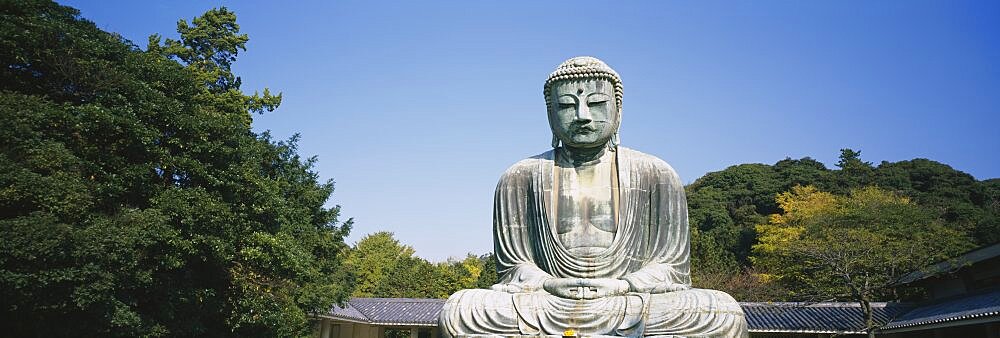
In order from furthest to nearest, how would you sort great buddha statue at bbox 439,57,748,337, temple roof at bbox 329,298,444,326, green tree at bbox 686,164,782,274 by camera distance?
green tree at bbox 686,164,782,274
temple roof at bbox 329,298,444,326
great buddha statue at bbox 439,57,748,337

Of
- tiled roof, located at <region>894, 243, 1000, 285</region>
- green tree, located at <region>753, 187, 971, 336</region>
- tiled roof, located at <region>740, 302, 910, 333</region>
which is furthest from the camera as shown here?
tiled roof, located at <region>740, 302, 910, 333</region>

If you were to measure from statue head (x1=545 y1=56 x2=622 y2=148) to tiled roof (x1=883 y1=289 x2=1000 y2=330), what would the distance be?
15769 millimetres

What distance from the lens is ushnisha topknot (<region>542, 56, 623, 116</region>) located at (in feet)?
23.9

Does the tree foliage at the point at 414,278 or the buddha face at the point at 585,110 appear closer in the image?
the buddha face at the point at 585,110

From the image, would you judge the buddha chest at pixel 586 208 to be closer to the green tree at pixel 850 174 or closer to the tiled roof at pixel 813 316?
the tiled roof at pixel 813 316

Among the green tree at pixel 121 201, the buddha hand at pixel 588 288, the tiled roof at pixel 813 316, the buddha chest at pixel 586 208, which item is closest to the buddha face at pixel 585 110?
the buddha chest at pixel 586 208

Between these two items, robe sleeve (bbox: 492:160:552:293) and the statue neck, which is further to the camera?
the statue neck

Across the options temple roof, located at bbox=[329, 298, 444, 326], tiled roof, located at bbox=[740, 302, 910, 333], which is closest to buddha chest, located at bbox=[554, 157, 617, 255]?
tiled roof, located at bbox=[740, 302, 910, 333]

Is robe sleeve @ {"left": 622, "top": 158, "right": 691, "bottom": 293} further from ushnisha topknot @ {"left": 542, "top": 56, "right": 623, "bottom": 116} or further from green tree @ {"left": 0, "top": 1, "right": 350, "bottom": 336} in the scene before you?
green tree @ {"left": 0, "top": 1, "right": 350, "bottom": 336}

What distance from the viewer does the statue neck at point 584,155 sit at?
7496mm

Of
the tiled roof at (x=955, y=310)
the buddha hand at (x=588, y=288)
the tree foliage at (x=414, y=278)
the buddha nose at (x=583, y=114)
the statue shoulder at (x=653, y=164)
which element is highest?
the tree foliage at (x=414, y=278)

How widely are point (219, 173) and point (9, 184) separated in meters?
3.86

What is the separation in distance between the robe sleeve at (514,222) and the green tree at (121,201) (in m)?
7.81

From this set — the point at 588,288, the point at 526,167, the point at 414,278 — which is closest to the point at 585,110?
the point at 526,167
